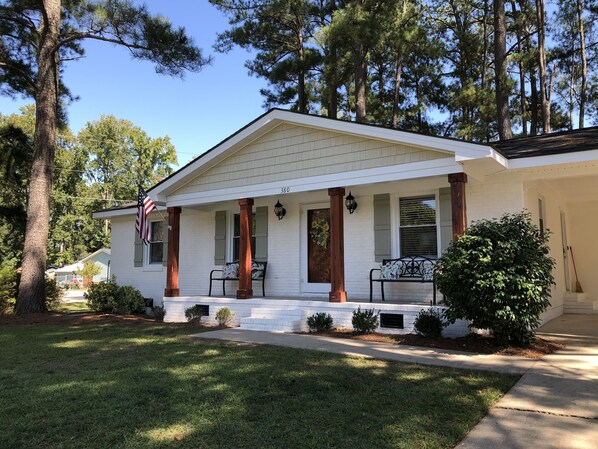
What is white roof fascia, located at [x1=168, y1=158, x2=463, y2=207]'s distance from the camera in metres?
7.43

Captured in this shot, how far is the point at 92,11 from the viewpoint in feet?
37.5

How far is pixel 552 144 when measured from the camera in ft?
24.3

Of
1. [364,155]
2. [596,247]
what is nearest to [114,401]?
[364,155]

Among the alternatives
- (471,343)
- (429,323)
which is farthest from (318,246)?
(471,343)

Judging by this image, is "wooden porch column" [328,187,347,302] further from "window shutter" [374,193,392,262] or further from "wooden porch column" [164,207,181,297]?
"wooden porch column" [164,207,181,297]

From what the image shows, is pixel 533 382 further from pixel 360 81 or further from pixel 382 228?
pixel 360 81

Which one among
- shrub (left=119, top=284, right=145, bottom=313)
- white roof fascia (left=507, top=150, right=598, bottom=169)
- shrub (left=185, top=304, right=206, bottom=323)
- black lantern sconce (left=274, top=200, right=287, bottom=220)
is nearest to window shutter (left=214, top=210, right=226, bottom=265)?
black lantern sconce (left=274, top=200, right=287, bottom=220)

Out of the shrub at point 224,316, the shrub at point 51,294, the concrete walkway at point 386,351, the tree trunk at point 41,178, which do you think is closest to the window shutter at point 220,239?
the shrub at point 224,316

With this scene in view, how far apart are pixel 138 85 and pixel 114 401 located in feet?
64.3

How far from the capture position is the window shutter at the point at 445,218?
839cm

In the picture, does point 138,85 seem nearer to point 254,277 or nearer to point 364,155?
point 254,277

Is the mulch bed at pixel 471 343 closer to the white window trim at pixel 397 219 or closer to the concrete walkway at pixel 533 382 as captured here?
the concrete walkway at pixel 533 382

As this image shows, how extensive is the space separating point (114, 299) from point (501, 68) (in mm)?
14307

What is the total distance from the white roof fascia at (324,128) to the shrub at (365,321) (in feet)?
10.1
